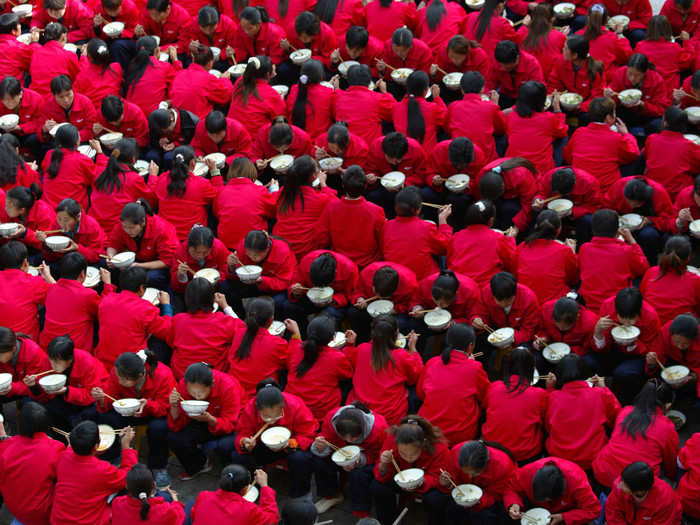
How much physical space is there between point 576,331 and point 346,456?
87.4 inches

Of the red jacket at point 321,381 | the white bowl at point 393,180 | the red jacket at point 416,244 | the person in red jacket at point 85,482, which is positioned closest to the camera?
the person in red jacket at point 85,482

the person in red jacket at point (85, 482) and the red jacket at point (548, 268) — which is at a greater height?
the red jacket at point (548, 268)

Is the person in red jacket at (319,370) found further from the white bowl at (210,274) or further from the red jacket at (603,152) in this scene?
the red jacket at (603,152)

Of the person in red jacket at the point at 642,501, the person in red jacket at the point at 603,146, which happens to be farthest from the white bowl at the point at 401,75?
the person in red jacket at the point at 642,501

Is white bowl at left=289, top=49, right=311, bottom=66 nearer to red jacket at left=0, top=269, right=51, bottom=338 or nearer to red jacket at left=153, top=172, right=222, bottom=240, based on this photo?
red jacket at left=153, top=172, right=222, bottom=240

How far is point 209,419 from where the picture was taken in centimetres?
950

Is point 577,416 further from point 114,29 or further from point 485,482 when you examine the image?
point 114,29

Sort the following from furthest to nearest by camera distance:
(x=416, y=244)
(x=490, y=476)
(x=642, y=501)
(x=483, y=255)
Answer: (x=416, y=244), (x=483, y=255), (x=490, y=476), (x=642, y=501)

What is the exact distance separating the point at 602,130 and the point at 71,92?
17.1 ft

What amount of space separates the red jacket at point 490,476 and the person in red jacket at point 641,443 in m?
0.66

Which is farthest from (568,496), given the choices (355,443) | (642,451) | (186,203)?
(186,203)

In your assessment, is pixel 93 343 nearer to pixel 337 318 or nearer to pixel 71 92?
pixel 337 318

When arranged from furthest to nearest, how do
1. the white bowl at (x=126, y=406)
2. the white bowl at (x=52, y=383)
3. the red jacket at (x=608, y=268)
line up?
1. the red jacket at (x=608, y=268)
2. the white bowl at (x=52, y=383)
3. the white bowl at (x=126, y=406)

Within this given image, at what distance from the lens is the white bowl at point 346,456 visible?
9.09 meters
